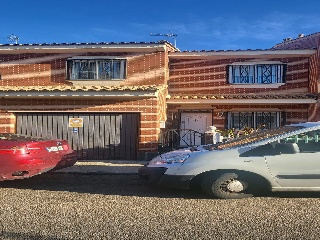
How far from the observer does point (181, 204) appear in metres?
5.74

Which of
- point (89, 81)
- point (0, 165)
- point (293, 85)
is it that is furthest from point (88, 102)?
point (293, 85)

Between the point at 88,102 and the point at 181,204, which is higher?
the point at 88,102

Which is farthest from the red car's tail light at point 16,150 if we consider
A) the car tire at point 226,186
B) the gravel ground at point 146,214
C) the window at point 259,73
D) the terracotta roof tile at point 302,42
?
the terracotta roof tile at point 302,42

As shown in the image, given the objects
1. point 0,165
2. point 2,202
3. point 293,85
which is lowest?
point 2,202

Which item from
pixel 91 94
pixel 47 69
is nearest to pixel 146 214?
pixel 91 94

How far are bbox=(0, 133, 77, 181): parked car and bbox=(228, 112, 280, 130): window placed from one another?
11086mm

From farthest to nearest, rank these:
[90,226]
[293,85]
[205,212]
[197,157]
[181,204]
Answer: [293,85], [197,157], [181,204], [205,212], [90,226]

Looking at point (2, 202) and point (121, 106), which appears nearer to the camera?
point (2, 202)

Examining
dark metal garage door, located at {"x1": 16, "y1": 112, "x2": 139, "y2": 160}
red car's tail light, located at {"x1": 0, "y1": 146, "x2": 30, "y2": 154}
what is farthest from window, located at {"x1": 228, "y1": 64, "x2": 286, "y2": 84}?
red car's tail light, located at {"x1": 0, "y1": 146, "x2": 30, "y2": 154}

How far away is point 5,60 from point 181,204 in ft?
43.4

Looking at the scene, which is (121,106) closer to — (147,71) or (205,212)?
(147,71)

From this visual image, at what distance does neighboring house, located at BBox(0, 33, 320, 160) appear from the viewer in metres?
12.1

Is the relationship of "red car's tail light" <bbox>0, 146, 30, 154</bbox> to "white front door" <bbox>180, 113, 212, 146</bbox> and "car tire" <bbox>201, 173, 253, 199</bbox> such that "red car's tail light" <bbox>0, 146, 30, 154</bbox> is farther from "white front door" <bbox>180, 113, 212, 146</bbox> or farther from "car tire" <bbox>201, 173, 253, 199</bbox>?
"white front door" <bbox>180, 113, 212, 146</bbox>

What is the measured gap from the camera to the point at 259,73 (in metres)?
16.9
